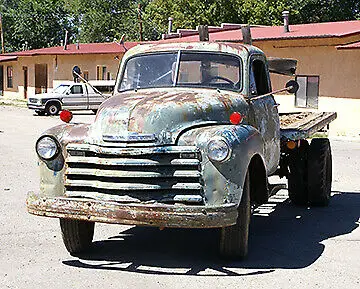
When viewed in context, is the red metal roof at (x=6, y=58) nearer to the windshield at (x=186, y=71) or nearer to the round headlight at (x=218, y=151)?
the windshield at (x=186, y=71)

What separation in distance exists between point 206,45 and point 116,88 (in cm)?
115

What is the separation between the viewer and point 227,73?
25.8ft

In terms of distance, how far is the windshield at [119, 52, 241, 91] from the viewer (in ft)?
25.4

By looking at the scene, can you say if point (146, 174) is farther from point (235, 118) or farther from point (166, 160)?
point (235, 118)

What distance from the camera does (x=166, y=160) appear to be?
249 inches

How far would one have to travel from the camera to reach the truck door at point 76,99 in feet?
108

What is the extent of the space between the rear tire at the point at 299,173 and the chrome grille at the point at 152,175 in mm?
3933

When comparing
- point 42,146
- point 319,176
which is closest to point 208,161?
point 42,146

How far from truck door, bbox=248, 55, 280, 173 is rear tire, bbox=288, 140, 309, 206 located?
1383 millimetres

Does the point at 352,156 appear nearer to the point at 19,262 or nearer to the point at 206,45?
the point at 206,45

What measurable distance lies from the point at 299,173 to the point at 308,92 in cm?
1638

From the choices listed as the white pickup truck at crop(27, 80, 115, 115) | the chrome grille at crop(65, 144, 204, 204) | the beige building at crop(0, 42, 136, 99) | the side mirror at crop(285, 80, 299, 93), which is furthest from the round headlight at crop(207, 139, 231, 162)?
the beige building at crop(0, 42, 136, 99)

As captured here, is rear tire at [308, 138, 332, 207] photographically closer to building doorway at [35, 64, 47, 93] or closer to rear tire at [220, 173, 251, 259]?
rear tire at [220, 173, 251, 259]

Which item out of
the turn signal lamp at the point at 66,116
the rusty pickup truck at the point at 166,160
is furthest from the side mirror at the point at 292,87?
the turn signal lamp at the point at 66,116
